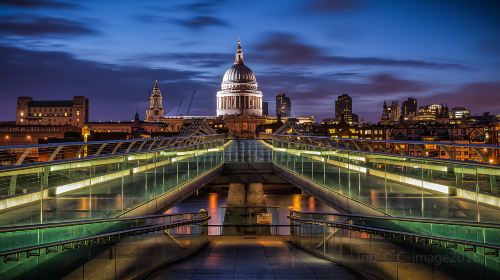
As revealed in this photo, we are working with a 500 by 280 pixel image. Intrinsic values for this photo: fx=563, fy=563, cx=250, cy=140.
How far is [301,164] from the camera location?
19.7 m

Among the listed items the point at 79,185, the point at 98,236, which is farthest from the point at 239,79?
the point at 98,236

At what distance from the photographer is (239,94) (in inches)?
6949

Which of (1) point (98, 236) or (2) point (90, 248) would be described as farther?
(1) point (98, 236)

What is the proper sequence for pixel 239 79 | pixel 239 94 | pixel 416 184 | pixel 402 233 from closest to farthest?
1. pixel 402 233
2. pixel 416 184
3. pixel 239 94
4. pixel 239 79

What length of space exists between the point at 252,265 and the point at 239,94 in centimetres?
16667

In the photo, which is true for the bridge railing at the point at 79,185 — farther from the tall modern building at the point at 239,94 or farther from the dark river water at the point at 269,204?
the tall modern building at the point at 239,94

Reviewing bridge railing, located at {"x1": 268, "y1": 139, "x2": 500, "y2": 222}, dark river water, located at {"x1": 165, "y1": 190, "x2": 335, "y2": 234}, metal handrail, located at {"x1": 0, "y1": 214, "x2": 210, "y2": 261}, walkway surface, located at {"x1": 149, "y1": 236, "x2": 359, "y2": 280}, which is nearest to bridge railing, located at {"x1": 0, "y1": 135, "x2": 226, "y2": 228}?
metal handrail, located at {"x1": 0, "y1": 214, "x2": 210, "y2": 261}

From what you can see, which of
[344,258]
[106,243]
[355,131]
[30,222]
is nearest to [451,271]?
[344,258]

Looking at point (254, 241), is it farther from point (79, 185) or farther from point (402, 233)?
point (79, 185)

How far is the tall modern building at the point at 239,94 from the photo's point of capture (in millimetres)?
177125

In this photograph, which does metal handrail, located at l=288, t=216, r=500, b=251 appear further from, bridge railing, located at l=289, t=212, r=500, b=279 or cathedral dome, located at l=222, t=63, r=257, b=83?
cathedral dome, located at l=222, t=63, r=257, b=83

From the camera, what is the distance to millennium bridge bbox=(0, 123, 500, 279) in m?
7.44

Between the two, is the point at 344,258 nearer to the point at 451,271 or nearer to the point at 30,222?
the point at 451,271

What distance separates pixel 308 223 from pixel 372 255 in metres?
3.96
